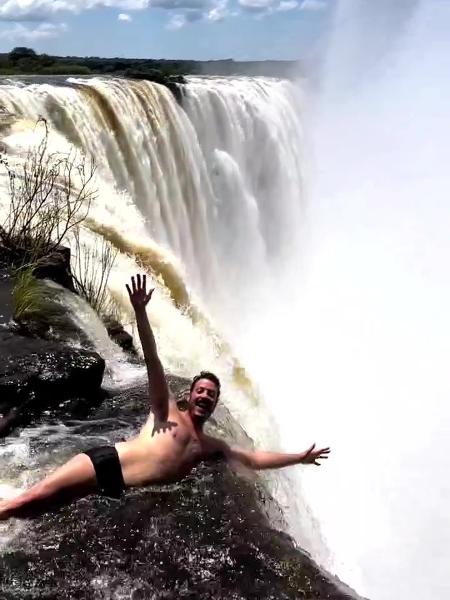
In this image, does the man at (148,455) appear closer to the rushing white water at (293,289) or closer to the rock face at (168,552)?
the rock face at (168,552)

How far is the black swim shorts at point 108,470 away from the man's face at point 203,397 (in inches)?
17.5

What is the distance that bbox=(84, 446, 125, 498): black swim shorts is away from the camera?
345 centimetres

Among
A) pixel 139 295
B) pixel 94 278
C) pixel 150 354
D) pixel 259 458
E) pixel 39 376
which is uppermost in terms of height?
pixel 139 295

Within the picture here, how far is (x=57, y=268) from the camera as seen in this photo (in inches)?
241

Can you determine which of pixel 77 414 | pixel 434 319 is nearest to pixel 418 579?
pixel 77 414

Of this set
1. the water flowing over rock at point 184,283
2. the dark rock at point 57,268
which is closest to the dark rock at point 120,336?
the water flowing over rock at point 184,283

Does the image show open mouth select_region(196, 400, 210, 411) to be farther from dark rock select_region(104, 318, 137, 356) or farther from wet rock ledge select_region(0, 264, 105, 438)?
dark rock select_region(104, 318, 137, 356)

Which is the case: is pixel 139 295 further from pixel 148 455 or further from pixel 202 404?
pixel 148 455

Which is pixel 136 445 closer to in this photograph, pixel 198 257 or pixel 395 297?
pixel 198 257

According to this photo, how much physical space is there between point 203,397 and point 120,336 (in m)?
2.30

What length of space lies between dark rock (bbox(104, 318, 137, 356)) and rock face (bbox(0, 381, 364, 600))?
7.04ft

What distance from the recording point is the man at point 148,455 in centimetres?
333

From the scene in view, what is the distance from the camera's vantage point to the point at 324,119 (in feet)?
88.5

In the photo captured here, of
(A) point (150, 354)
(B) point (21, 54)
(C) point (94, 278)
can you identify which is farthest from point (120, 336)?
(B) point (21, 54)
